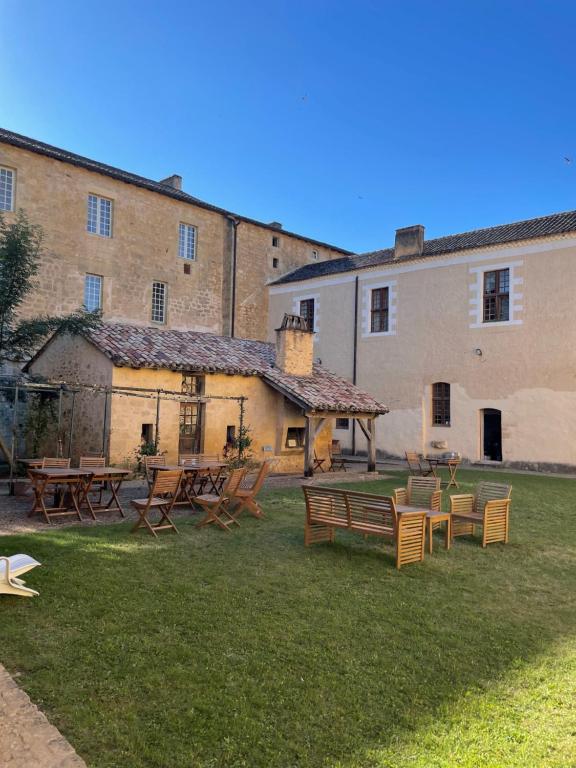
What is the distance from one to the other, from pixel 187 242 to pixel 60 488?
1703 cm

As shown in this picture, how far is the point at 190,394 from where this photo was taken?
14.0m

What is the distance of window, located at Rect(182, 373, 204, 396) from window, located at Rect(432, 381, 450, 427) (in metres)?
9.92

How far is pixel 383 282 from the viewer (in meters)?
22.8

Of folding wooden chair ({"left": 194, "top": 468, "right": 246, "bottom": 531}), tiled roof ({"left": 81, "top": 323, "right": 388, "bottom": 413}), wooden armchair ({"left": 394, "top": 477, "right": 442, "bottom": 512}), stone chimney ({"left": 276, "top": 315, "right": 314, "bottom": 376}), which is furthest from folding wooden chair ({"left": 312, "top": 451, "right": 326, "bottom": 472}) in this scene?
wooden armchair ({"left": 394, "top": 477, "right": 442, "bottom": 512})

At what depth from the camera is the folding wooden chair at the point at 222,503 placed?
27.0 feet

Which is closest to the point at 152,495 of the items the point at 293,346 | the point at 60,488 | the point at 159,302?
the point at 60,488

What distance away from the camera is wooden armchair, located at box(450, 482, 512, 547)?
25.5 ft

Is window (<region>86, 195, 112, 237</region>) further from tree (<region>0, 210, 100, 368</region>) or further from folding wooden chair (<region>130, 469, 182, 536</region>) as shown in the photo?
folding wooden chair (<region>130, 469, 182, 536</region>)

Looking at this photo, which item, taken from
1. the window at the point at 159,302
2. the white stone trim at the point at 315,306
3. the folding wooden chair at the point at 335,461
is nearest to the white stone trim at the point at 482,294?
the folding wooden chair at the point at 335,461

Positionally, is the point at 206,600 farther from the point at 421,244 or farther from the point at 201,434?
the point at 421,244

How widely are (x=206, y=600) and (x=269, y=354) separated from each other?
43.7 feet

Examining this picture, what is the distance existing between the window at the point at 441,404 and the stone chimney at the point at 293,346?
6.17 m

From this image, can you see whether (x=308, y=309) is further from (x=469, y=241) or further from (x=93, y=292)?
(x=93, y=292)

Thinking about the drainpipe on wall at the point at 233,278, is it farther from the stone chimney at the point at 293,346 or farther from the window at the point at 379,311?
the stone chimney at the point at 293,346
